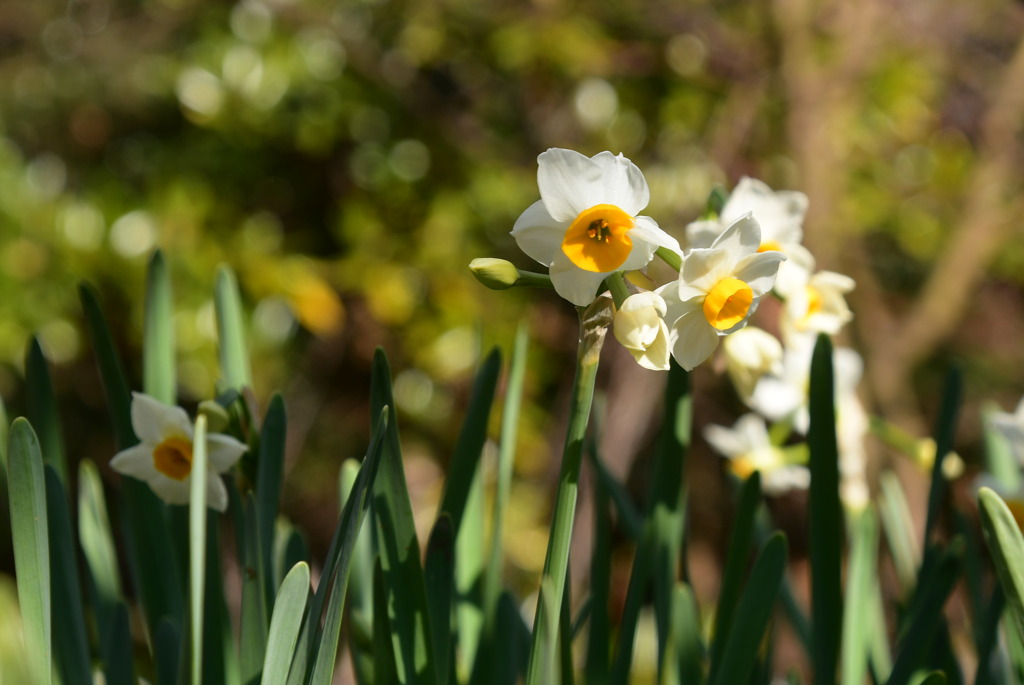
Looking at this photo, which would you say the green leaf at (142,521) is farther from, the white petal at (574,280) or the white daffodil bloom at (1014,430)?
the white daffodil bloom at (1014,430)

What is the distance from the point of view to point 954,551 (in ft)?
2.04

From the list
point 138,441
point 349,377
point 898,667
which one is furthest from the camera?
point 349,377

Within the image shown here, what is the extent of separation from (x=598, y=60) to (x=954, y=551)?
213 cm

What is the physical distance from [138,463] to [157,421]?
1.3 inches

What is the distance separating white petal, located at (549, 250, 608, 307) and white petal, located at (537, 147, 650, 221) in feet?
0.11

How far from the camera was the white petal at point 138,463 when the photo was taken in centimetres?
63

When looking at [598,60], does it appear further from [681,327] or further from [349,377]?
[681,327]

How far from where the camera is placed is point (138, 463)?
640 millimetres

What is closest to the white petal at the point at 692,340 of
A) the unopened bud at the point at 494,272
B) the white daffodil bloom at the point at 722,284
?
the white daffodil bloom at the point at 722,284

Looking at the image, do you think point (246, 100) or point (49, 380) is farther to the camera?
point (246, 100)

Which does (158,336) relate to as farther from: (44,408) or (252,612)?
(252,612)

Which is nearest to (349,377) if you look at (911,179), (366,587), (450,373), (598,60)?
(450,373)

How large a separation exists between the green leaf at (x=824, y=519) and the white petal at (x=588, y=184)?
0.68ft

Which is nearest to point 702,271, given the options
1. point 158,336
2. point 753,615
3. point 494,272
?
point 494,272
